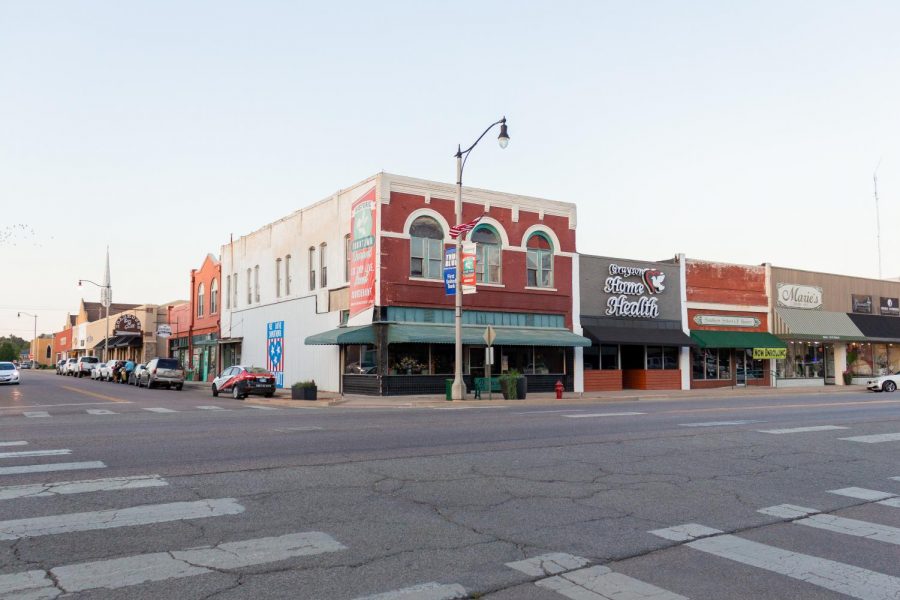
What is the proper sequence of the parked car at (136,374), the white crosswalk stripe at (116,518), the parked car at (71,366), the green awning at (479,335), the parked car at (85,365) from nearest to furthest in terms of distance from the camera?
the white crosswalk stripe at (116,518), the green awning at (479,335), the parked car at (136,374), the parked car at (85,365), the parked car at (71,366)

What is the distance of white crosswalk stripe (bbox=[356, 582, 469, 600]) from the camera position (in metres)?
4.80

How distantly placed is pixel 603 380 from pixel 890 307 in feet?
87.5

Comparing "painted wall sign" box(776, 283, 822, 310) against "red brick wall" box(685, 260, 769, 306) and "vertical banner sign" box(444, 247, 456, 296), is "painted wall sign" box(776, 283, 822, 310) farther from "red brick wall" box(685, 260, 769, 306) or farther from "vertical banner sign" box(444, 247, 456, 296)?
"vertical banner sign" box(444, 247, 456, 296)

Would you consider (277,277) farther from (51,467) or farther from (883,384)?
(883,384)

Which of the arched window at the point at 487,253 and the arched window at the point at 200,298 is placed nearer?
the arched window at the point at 487,253

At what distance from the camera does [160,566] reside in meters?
5.34

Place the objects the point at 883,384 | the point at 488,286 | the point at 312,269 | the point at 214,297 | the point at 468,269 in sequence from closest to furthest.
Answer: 1. the point at 468,269
2. the point at 488,286
3. the point at 312,269
4. the point at 883,384
5. the point at 214,297

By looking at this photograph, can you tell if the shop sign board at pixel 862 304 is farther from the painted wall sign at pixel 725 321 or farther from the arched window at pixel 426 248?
the arched window at pixel 426 248

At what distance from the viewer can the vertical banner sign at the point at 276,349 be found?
40.2 metres

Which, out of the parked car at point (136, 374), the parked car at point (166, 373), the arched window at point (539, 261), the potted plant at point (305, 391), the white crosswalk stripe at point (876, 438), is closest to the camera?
the white crosswalk stripe at point (876, 438)

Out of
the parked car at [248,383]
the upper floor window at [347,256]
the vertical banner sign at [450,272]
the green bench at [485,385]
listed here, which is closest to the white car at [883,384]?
the green bench at [485,385]

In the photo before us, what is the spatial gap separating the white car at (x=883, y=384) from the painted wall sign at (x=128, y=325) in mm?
67151

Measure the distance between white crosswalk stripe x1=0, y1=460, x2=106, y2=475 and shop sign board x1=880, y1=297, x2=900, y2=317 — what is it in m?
53.2

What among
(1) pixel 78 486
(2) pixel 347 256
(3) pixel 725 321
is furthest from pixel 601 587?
(3) pixel 725 321
